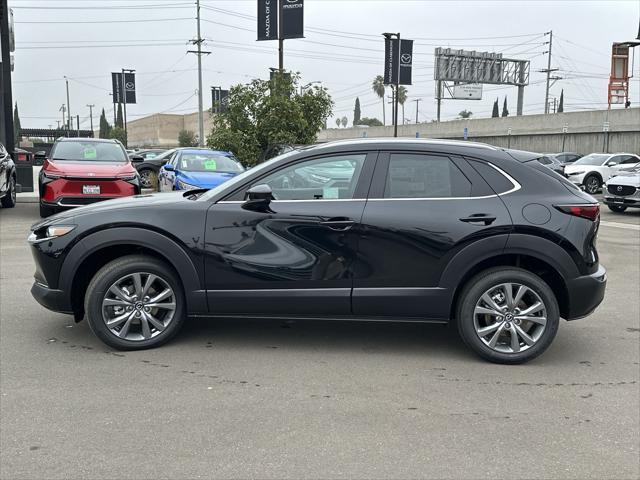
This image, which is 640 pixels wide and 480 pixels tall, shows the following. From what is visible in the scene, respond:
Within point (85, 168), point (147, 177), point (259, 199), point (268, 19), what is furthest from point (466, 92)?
point (259, 199)

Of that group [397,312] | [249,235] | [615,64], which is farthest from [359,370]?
[615,64]

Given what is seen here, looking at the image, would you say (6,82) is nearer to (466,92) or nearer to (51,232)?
(51,232)

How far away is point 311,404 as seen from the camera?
3.98m

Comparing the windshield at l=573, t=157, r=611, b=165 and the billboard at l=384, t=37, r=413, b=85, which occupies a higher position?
the billboard at l=384, t=37, r=413, b=85

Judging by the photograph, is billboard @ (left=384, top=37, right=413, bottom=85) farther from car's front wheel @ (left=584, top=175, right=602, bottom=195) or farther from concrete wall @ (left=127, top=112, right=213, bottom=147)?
→ concrete wall @ (left=127, top=112, right=213, bottom=147)

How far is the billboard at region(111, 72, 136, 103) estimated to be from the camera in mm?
47281

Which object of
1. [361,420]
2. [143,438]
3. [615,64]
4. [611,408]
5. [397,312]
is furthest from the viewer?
[615,64]

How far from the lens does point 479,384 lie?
439 centimetres

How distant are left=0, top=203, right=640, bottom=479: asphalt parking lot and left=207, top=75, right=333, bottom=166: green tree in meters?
13.0

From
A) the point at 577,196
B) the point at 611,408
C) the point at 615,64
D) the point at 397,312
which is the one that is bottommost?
the point at 611,408

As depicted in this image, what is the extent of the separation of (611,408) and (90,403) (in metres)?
3.40

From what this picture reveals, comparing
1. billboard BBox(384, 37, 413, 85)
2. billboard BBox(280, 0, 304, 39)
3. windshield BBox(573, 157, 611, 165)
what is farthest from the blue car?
billboard BBox(384, 37, 413, 85)

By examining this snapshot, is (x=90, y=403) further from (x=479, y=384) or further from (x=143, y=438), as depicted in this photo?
(x=479, y=384)

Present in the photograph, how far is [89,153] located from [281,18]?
14656 mm
